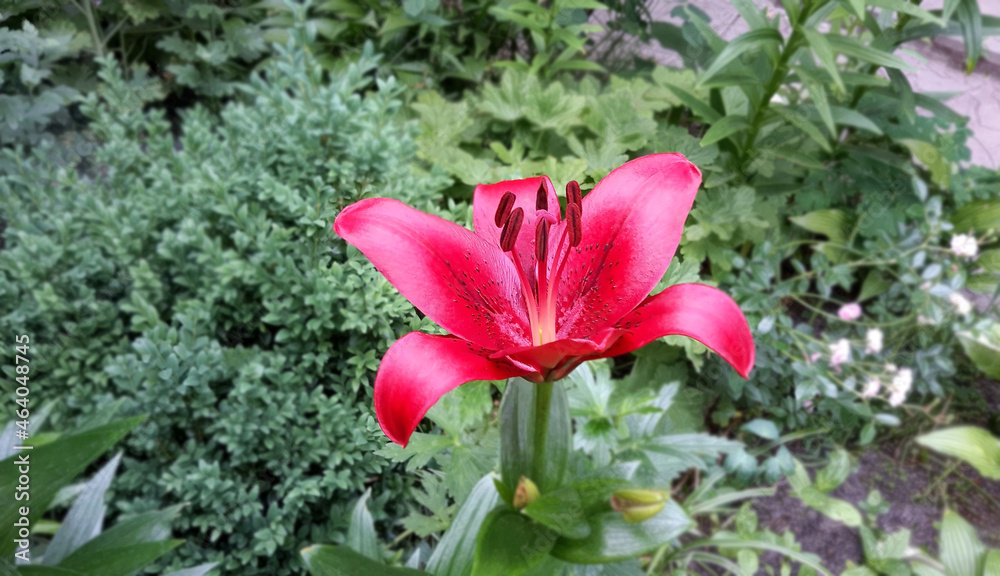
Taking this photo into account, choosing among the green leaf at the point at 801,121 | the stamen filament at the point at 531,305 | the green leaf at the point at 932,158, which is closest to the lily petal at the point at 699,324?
the stamen filament at the point at 531,305

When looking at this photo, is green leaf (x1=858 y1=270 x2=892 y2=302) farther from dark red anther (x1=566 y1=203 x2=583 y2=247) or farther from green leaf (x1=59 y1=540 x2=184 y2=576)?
green leaf (x1=59 y1=540 x2=184 y2=576)

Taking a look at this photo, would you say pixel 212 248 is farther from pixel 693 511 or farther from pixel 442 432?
pixel 693 511

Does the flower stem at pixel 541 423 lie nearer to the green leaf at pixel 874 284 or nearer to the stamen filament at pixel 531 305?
the stamen filament at pixel 531 305

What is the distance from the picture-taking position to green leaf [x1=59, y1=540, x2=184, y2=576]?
27.6 inches

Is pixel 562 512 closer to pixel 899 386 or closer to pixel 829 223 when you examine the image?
pixel 899 386

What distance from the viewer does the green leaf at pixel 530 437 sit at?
0.58m

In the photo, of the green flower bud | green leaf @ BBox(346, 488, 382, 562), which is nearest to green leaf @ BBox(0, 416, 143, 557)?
green leaf @ BBox(346, 488, 382, 562)

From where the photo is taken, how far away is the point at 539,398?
549 millimetres

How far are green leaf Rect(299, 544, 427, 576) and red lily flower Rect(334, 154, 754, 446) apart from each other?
0.33 m

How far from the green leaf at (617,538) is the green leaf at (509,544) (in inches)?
1.1

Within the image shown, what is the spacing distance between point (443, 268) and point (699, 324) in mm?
193

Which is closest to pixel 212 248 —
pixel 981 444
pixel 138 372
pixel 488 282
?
pixel 138 372

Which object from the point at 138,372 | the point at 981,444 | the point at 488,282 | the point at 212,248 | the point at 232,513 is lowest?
the point at 981,444

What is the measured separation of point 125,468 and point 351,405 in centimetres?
64
